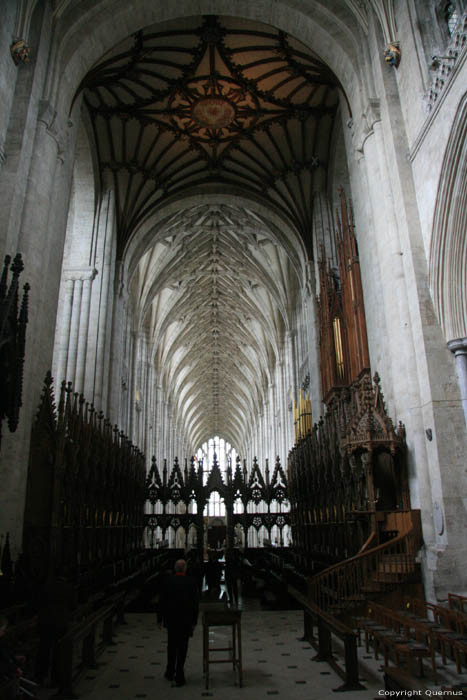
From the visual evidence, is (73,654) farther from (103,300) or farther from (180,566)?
(103,300)

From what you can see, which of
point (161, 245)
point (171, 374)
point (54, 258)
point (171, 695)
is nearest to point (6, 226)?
point (54, 258)

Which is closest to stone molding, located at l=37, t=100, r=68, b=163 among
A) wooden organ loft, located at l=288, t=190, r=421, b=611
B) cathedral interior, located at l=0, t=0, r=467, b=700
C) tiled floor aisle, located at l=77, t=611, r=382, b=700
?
cathedral interior, located at l=0, t=0, r=467, b=700

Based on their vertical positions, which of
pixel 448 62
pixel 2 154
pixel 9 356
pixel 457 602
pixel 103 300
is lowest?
pixel 457 602

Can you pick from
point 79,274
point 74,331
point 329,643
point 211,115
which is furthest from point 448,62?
point 79,274

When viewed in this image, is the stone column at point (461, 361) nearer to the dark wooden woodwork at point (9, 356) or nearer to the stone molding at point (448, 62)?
the stone molding at point (448, 62)

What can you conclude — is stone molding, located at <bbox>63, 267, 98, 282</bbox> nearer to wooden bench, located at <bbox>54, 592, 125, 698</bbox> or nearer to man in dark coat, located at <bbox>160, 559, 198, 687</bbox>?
wooden bench, located at <bbox>54, 592, 125, 698</bbox>

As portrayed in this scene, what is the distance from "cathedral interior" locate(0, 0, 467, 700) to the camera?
6.51m

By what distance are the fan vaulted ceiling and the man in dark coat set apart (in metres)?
12.5

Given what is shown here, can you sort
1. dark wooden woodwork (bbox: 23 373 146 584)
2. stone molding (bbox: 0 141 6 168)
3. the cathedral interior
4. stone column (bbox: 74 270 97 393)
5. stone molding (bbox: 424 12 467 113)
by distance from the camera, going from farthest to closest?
stone column (bbox: 74 270 97 393) < dark wooden woodwork (bbox: 23 373 146 584) < stone molding (bbox: 0 141 6 168) < stone molding (bbox: 424 12 467 113) < the cathedral interior

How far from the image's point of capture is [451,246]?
27.6 feet

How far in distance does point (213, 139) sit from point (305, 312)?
7117 millimetres

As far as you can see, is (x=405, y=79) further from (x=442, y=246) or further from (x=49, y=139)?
(x=49, y=139)

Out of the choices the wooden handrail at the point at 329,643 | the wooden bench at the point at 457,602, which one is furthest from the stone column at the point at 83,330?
the wooden bench at the point at 457,602

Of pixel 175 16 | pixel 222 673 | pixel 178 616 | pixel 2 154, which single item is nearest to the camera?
pixel 178 616
